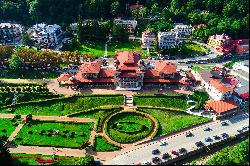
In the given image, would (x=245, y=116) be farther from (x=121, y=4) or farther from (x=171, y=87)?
(x=121, y=4)

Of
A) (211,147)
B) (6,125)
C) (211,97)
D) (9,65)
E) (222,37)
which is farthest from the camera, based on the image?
(222,37)

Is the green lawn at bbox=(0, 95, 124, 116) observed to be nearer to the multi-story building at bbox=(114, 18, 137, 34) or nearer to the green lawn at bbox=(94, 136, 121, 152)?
the green lawn at bbox=(94, 136, 121, 152)

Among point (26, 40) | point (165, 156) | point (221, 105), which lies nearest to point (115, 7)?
point (26, 40)

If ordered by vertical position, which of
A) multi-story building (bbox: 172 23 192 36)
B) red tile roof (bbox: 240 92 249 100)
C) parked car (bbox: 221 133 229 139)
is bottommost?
parked car (bbox: 221 133 229 139)

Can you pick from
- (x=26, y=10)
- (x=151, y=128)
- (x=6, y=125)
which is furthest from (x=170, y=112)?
(x=26, y=10)

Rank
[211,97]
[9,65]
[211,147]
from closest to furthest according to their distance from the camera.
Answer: [211,147] < [211,97] < [9,65]

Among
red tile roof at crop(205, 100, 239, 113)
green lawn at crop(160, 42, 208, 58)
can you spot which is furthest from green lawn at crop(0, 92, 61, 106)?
green lawn at crop(160, 42, 208, 58)
